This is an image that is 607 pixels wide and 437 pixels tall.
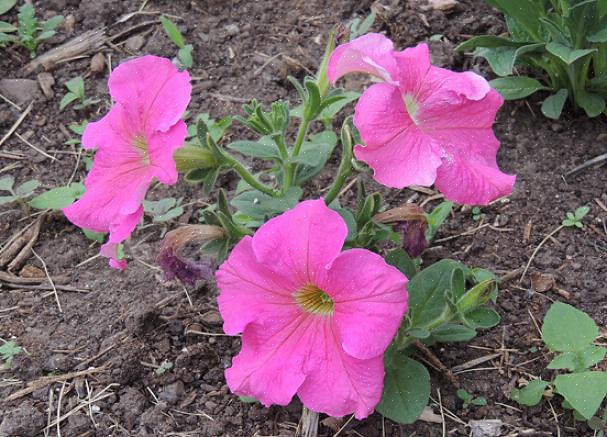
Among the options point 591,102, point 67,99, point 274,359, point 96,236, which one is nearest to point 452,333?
point 274,359

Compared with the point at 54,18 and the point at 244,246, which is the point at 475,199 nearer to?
the point at 244,246

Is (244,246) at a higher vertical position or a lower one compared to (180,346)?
higher

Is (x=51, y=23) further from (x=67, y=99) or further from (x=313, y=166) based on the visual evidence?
(x=313, y=166)

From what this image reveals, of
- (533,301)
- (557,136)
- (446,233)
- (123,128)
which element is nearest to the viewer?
(123,128)

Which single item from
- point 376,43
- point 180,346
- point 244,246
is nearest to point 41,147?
point 180,346

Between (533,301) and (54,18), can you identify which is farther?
(54,18)

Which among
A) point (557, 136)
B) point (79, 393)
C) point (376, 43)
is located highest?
point (376, 43)

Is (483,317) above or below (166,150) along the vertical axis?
below
